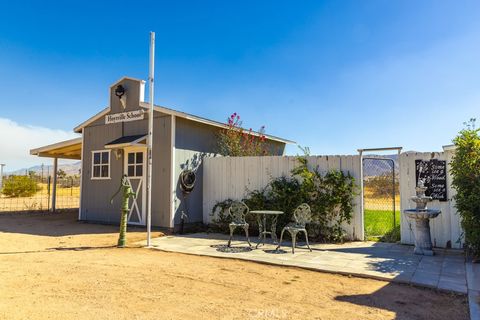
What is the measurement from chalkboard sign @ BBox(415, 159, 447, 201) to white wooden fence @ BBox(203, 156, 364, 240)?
49.5 inches

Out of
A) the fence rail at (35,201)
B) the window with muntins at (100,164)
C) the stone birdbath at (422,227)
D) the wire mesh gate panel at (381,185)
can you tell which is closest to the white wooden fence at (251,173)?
the wire mesh gate panel at (381,185)

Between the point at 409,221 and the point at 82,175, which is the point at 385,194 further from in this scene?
the point at 82,175

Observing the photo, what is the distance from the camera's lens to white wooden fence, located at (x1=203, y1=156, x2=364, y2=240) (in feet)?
24.7

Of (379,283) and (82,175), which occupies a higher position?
(82,175)

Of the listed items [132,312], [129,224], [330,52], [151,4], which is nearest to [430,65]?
[330,52]

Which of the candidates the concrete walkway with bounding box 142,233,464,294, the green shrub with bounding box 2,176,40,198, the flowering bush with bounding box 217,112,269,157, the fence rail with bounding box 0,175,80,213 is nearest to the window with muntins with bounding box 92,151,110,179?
the flowering bush with bounding box 217,112,269,157

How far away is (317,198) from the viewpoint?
764 cm

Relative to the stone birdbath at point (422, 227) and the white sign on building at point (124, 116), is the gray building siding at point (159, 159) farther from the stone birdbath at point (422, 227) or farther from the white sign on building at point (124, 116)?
the stone birdbath at point (422, 227)

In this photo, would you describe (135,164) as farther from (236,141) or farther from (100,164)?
(236,141)

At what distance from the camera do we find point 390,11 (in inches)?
309

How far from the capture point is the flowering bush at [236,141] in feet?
33.6

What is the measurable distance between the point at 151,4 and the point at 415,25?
6.87 m

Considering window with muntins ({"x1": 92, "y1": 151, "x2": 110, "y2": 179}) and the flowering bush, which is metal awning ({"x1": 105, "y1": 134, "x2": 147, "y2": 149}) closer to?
window with muntins ({"x1": 92, "y1": 151, "x2": 110, "y2": 179})

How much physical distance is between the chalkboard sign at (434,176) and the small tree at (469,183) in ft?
2.64
